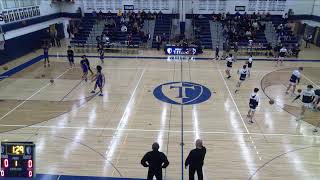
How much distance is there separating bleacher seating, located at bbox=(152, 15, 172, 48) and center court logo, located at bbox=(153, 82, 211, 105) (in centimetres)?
1129

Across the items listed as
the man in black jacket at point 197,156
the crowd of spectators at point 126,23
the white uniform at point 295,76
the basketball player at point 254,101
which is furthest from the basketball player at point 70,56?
the man in black jacket at point 197,156

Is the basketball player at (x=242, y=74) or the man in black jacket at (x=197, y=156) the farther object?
the basketball player at (x=242, y=74)

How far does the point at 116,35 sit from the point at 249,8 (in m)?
13.8

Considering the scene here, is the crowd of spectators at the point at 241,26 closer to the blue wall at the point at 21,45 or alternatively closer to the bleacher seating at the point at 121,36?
the bleacher seating at the point at 121,36

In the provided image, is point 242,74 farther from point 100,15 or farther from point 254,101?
point 100,15

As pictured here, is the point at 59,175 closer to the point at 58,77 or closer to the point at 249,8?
the point at 58,77

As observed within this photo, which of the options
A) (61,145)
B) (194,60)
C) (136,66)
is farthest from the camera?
(194,60)

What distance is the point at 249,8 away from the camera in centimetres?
3023

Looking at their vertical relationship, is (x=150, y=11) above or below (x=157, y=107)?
above

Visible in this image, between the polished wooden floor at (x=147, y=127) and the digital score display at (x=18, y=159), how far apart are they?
2.45 metres

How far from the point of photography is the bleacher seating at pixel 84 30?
27194 millimetres

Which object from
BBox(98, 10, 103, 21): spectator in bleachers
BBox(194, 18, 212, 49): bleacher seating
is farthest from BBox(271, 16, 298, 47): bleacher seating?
BBox(98, 10, 103, 21): spectator in bleachers

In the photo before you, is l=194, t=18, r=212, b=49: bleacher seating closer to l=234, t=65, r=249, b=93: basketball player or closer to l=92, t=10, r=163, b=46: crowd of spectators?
l=92, t=10, r=163, b=46: crowd of spectators

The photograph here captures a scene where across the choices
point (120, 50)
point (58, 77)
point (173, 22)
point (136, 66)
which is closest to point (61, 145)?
A: point (58, 77)
